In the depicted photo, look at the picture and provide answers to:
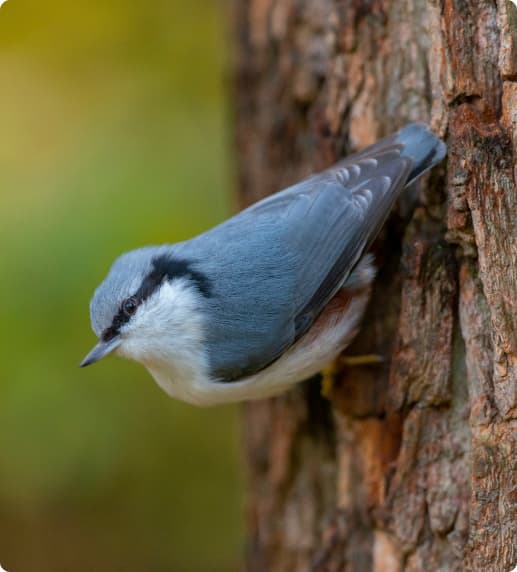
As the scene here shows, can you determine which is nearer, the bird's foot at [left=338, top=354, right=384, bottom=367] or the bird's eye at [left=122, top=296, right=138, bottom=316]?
the bird's eye at [left=122, top=296, right=138, bottom=316]

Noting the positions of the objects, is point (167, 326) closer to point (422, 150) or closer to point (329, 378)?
point (329, 378)

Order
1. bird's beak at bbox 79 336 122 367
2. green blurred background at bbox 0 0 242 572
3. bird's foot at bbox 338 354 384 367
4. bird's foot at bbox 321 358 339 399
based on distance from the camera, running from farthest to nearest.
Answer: green blurred background at bbox 0 0 242 572 → bird's foot at bbox 321 358 339 399 → bird's foot at bbox 338 354 384 367 → bird's beak at bbox 79 336 122 367

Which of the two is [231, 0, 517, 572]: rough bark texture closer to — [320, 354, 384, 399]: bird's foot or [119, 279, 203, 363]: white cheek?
[320, 354, 384, 399]: bird's foot

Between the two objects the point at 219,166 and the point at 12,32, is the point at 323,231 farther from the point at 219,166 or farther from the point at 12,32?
the point at 12,32

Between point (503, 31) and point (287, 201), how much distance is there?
0.82m

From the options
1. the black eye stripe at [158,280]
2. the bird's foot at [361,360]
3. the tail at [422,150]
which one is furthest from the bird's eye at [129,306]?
the tail at [422,150]

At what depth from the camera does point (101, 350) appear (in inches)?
95.0

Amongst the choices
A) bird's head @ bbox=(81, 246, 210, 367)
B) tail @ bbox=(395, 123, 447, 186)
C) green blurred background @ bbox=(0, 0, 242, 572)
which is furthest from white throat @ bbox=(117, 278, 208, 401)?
tail @ bbox=(395, 123, 447, 186)

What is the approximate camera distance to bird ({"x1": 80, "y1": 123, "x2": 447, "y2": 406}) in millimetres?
2393

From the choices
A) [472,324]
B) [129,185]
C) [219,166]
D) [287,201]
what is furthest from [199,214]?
[472,324]

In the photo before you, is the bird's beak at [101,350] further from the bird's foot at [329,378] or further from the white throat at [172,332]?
the bird's foot at [329,378]

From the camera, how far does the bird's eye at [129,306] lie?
7.93 ft

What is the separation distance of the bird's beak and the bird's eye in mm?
88

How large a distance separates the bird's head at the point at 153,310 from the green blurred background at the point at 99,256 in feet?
2.11
